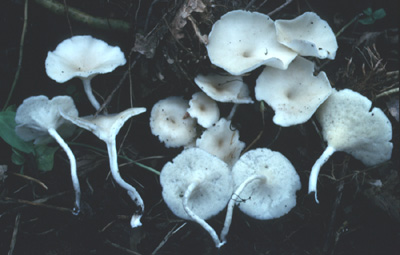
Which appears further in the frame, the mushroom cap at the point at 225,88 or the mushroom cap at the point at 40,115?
the mushroom cap at the point at 225,88

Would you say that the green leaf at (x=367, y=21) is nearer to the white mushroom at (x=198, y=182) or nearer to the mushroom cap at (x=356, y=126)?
the mushroom cap at (x=356, y=126)

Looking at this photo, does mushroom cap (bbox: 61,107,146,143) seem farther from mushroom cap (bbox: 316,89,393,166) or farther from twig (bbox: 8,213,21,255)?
mushroom cap (bbox: 316,89,393,166)

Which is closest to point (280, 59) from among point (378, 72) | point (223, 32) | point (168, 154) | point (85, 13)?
point (223, 32)

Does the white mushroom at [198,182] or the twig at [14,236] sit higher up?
the white mushroom at [198,182]

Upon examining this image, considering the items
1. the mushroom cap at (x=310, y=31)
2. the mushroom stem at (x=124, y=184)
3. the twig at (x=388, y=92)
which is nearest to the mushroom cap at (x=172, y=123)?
the mushroom stem at (x=124, y=184)

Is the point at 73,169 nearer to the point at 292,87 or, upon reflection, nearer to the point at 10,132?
the point at 10,132

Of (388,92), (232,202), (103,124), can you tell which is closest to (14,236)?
(103,124)

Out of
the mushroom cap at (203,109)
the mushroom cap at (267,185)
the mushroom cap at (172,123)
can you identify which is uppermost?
the mushroom cap at (203,109)
